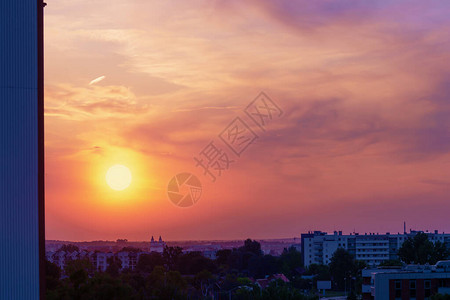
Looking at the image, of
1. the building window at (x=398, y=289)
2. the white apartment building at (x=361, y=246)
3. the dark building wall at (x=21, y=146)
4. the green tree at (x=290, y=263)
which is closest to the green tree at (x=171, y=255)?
the green tree at (x=290, y=263)

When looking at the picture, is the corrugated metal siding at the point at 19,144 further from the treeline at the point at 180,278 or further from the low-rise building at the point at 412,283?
the low-rise building at the point at 412,283

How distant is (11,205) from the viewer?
75.3ft

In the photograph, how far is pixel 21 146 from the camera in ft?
76.2

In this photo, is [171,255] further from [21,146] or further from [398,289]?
[21,146]

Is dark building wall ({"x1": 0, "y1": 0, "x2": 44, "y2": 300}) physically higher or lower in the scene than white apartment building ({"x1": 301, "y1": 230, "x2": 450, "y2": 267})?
higher

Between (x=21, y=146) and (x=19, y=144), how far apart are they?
3.7 inches

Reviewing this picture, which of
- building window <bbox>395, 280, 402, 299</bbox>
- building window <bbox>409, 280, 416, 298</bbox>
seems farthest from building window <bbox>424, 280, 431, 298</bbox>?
building window <bbox>395, 280, 402, 299</bbox>

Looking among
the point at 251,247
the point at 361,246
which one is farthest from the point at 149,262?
the point at 361,246

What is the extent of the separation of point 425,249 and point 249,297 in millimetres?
50190

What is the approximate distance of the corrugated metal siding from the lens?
2272 cm

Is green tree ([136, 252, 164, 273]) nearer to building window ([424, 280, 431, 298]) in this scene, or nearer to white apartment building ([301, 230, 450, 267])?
white apartment building ([301, 230, 450, 267])

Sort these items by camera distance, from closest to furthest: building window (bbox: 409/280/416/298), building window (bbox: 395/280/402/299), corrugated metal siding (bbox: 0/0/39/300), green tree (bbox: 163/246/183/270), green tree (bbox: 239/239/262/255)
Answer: corrugated metal siding (bbox: 0/0/39/300), building window (bbox: 395/280/402/299), building window (bbox: 409/280/416/298), green tree (bbox: 163/246/183/270), green tree (bbox: 239/239/262/255)

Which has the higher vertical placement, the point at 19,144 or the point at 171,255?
the point at 19,144

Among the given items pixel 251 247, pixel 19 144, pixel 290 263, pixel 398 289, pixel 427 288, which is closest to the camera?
pixel 19 144
